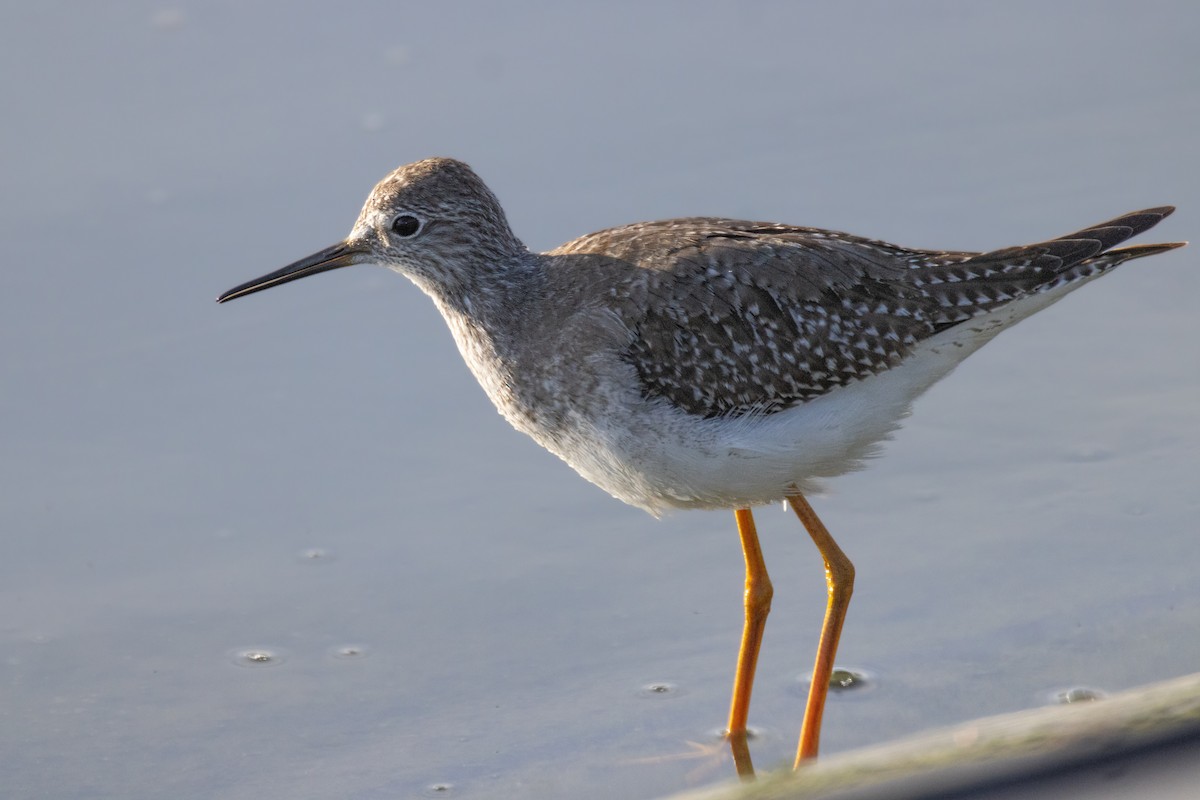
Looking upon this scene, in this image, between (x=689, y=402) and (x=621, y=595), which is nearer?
(x=689, y=402)

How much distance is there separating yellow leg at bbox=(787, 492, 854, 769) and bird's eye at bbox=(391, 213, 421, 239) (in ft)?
6.45

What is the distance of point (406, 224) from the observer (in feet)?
21.1

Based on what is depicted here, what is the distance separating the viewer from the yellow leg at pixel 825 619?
6262mm

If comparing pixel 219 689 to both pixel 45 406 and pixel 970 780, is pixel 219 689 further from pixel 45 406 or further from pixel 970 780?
pixel 970 780

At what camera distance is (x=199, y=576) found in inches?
284

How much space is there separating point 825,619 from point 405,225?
2.50 m

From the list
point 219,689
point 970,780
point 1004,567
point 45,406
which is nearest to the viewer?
point 970,780

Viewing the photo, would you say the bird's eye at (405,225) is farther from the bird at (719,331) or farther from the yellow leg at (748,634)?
the yellow leg at (748,634)

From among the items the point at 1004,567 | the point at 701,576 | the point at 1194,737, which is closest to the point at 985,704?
the point at 1004,567

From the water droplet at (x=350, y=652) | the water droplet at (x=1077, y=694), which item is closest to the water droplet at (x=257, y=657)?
the water droplet at (x=350, y=652)

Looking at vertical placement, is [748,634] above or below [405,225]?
below

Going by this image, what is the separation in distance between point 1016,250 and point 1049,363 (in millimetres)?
2028

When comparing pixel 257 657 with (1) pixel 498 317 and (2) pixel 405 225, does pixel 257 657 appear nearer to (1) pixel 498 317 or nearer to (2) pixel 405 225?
(1) pixel 498 317

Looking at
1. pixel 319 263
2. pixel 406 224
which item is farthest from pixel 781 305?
pixel 319 263
